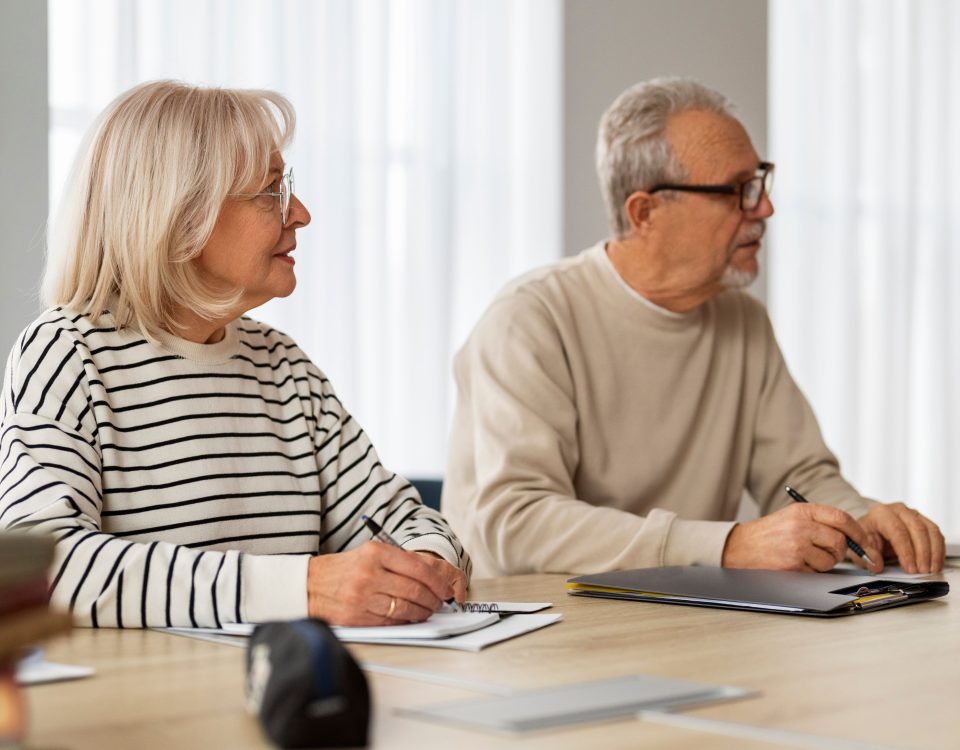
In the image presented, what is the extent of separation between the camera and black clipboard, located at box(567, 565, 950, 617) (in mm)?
1430

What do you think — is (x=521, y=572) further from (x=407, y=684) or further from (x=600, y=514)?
(x=407, y=684)

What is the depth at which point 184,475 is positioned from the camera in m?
1.61

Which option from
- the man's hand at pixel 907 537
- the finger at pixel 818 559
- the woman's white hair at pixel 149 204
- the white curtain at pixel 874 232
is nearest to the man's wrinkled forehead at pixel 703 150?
the man's hand at pixel 907 537

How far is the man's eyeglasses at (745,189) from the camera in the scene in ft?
7.91

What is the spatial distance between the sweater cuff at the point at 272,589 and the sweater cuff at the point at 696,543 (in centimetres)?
71

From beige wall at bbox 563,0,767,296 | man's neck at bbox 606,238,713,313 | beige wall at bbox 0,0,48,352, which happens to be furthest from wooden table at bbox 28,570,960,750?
beige wall at bbox 563,0,767,296

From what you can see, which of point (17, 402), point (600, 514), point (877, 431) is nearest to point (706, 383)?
point (600, 514)

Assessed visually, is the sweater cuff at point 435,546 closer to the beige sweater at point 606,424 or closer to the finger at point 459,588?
the finger at point 459,588

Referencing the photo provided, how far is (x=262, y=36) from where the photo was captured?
10.5 feet

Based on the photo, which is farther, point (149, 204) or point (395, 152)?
point (395, 152)

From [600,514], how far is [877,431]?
9.47 feet

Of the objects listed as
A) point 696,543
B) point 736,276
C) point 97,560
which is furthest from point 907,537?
point 97,560

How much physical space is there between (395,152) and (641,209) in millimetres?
1197

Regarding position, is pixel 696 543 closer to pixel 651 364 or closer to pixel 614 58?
pixel 651 364
